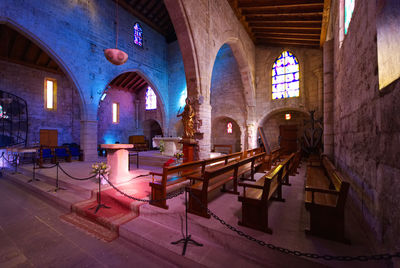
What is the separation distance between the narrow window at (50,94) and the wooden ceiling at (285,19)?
11900 mm

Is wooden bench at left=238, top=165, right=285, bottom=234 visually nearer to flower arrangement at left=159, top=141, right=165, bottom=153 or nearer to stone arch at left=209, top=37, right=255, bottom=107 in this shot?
flower arrangement at left=159, top=141, right=165, bottom=153

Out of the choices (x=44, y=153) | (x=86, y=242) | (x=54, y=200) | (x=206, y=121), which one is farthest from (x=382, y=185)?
(x=44, y=153)

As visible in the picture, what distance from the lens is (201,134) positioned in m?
6.36

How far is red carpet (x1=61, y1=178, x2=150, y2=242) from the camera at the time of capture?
2955mm

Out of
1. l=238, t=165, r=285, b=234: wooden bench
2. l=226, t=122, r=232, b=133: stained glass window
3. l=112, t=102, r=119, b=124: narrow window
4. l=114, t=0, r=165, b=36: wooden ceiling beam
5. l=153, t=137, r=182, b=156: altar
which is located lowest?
l=238, t=165, r=285, b=234: wooden bench

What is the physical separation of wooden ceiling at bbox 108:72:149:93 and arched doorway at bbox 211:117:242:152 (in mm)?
7768

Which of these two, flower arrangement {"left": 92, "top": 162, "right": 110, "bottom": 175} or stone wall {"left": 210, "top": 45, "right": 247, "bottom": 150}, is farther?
stone wall {"left": 210, "top": 45, "right": 247, "bottom": 150}

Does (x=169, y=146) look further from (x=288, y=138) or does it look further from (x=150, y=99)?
(x=150, y=99)

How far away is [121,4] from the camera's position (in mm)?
11070

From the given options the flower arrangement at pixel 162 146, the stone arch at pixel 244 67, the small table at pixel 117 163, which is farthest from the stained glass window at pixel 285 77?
the small table at pixel 117 163

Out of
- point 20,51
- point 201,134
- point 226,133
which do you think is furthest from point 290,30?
point 20,51

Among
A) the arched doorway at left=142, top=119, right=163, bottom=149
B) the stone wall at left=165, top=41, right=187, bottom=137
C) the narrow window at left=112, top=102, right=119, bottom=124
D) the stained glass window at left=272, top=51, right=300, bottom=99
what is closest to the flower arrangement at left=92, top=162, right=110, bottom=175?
the stone wall at left=165, top=41, right=187, bottom=137

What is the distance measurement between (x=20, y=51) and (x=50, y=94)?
8.59 ft

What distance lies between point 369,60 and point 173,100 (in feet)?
43.5
